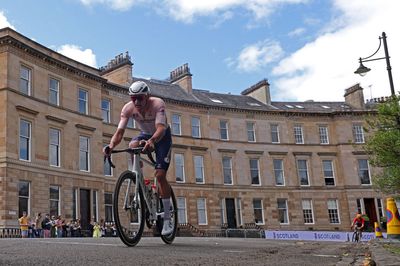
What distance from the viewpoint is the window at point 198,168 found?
45.7 m

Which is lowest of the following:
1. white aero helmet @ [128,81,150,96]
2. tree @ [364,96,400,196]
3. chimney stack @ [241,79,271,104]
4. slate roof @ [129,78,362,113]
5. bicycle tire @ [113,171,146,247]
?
bicycle tire @ [113,171,146,247]

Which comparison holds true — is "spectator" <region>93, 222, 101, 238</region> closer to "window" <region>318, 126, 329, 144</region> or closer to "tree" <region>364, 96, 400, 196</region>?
"tree" <region>364, 96, 400, 196</region>

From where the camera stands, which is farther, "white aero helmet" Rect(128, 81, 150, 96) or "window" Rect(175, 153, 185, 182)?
"window" Rect(175, 153, 185, 182)

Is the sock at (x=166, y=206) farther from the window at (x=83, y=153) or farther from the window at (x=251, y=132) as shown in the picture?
the window at (x=251, y=132)

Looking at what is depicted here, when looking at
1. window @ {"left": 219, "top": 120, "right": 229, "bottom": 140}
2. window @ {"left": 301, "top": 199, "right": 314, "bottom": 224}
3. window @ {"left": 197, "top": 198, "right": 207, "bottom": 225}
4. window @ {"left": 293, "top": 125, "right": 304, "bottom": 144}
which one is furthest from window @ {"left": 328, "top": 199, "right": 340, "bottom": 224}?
window @ {"left": 197, "top": 198, "right": 207, "bottom": 225}

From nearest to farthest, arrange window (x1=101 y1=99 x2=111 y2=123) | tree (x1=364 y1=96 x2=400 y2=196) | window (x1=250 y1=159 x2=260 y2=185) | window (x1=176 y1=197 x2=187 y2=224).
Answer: tree (x1=364 y1=96 x2=400 y2=196)
window (x1=101 y1=99 x2=111 y2=123)
window (x1=176 y1=197 x2=187 y2=224)
window (x1=250 y1=159 x2=260 y2=185)

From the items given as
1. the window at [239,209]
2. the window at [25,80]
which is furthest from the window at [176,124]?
the window at [25,80]

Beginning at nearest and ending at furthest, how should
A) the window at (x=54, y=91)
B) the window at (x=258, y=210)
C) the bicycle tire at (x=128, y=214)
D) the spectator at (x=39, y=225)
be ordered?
the bicycle tire at (x=128, y=214) < the spectator at (x=39, y=225) < the window at (x=54, y=91) < the window at (x=258, y=210)

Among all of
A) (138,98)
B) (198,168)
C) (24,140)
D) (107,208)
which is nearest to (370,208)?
(198,168)

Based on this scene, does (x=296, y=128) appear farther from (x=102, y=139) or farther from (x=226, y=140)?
(x=102, y=139)

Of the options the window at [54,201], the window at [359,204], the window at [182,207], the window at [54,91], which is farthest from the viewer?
the window at [359,204]

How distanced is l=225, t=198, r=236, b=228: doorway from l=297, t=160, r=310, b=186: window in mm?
8457

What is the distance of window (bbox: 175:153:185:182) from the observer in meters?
44.3

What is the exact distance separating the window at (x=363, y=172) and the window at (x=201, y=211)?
18208mm
